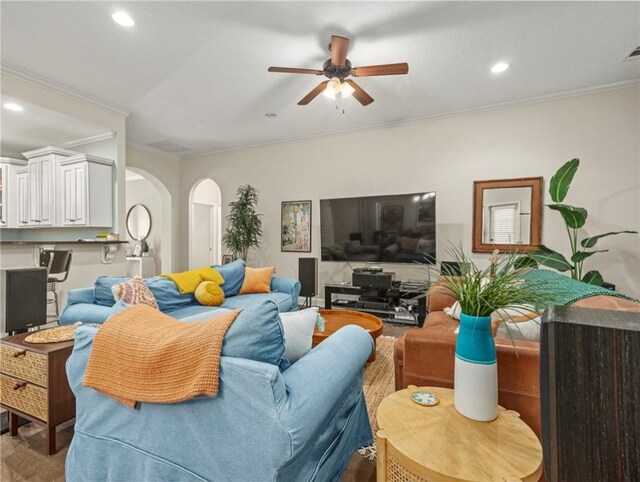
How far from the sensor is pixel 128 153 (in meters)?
5.38

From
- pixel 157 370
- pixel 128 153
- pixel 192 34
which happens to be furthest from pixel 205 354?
pixel 128 153

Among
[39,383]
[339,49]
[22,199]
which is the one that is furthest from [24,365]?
[22,199]

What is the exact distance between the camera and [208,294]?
311 cm

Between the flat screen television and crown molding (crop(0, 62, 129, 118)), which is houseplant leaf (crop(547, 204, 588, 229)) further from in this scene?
crown molding (crop(0, 62, 129, 118))

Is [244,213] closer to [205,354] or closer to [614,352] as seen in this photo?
[205,354]

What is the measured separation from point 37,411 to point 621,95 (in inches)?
225

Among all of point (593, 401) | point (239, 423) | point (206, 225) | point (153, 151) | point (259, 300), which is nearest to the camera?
point (593, 401)

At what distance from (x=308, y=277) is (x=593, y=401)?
14.1 feet

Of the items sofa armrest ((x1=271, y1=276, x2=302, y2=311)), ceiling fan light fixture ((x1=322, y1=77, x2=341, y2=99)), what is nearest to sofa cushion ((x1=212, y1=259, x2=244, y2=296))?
sofa armrest ((x1=271, y1=276, x2=302, y2=311))

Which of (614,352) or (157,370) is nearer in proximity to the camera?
(614,352)

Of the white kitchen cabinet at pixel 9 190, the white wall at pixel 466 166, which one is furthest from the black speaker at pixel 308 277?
the white kitchen cabinet at pixel 9 190

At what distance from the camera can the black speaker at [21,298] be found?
1946 millimetres

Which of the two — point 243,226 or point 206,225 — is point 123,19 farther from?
point 206,225

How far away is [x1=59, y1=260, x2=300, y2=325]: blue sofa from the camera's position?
2217 millimetres
